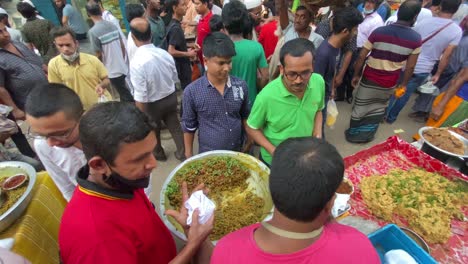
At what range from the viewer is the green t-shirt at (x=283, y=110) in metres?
2.43

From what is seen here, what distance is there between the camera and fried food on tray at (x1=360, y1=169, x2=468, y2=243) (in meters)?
2.10

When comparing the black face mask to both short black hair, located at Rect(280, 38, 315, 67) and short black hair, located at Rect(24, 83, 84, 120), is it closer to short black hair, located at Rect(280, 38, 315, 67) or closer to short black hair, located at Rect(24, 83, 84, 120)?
short black hair, located at Rect(24, 83, 84, 120)

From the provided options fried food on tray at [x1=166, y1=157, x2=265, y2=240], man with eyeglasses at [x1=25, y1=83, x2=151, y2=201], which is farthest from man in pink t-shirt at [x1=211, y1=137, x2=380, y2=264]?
man with eyeglasses at [x1=25, y1=83, x2=151, y2=201]

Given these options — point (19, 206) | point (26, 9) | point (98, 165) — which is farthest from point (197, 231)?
point (26, 9)

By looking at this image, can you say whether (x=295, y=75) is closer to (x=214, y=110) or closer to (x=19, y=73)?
(x=214, y=110)

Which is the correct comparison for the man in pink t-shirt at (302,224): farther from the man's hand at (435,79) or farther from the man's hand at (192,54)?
the man's hand at (435,79)

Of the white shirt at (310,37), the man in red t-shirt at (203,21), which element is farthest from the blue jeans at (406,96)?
the man in red t-shirt at (203,21)

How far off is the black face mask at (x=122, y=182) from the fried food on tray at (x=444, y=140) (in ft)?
10.1

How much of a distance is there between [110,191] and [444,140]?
3.35 m

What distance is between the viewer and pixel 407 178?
249 centimetres

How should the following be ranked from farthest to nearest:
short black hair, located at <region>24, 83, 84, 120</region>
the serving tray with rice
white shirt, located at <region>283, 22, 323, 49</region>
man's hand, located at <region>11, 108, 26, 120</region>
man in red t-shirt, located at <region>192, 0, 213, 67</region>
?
man in red t-shirt, located at <region>192, 0, 213, 67</region> → white shirt, located at <region>283, 22, 323, 49</region> → man's hand, located at <region>11, 108, 26, 120</region> → the serving tray with rice → short black hair, located at <region>24, 83, 84, 120</region>

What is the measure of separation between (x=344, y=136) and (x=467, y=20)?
273 cm

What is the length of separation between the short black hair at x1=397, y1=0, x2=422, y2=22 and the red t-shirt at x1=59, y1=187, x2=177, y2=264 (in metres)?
4.19

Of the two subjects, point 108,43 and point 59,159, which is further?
point 108,43
